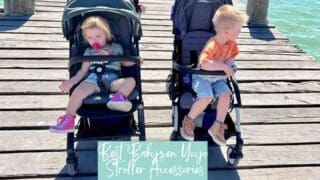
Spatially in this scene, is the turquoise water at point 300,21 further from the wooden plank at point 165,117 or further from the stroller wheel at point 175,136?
the stroller wheel at point 175,136

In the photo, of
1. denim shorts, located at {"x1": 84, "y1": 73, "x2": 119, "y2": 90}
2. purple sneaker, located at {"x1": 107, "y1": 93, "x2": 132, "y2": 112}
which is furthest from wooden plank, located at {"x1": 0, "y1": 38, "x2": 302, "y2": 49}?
purple sneaker, located at {"x1": 107, "y1": 93, "x2": 132, "y2": 112}

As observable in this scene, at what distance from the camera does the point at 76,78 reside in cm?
297

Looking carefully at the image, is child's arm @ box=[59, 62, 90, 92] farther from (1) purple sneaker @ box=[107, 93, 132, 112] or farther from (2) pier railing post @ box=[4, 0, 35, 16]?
(2) pier railing post @ box=[4, 0, 35, 16]

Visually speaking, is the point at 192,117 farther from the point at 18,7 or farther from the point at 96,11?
the point at 18,7

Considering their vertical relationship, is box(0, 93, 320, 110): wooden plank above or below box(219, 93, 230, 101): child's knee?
below

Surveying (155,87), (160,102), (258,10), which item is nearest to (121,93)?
(160,102)

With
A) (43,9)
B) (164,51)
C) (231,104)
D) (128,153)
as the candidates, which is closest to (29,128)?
(128,153)

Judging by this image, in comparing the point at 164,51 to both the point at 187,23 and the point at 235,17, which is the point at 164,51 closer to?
the point at 187,23

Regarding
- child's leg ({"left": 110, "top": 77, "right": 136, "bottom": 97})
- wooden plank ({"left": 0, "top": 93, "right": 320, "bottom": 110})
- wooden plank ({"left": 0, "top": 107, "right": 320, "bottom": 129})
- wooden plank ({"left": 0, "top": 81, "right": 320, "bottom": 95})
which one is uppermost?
child's leg ({"left": 110, "top": 77, "right": 136, "bottom": 97})

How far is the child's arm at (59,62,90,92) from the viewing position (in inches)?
115

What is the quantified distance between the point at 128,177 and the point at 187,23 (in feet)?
4.32

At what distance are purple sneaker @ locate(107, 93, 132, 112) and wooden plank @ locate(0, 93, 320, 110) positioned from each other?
37.7 inches

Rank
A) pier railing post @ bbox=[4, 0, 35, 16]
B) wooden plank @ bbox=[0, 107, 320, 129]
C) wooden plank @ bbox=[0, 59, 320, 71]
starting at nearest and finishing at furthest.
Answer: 1. wooden plank @ bbox=[0, 107, 320, 129]
2. wooden plank @ bbox=[0, 59, 320, 71]
3. pier railing post @ bbox=[4, 0, 35, 16]

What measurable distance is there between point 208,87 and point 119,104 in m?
0.58
